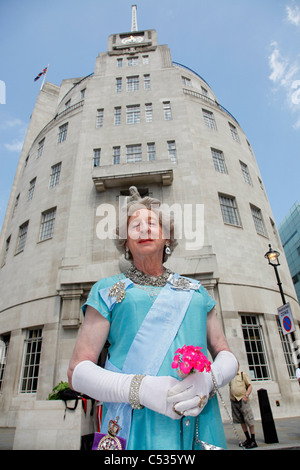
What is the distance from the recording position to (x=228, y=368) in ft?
6.09

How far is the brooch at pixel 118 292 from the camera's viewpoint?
6.29 ft

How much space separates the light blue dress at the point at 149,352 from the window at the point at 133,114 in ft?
60.4

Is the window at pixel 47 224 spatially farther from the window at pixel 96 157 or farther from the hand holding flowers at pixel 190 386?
the hand holding flowers at pixel 190 386

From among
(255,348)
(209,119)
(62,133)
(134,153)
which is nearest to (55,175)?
(62,133)

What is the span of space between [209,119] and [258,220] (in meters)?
8.68

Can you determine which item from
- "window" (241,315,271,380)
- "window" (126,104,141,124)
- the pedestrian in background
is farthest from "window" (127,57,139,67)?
the pedestrian in background

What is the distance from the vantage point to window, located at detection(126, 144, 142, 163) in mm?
16750

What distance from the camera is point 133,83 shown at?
2083 cm

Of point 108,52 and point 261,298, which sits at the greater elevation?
point 108,52

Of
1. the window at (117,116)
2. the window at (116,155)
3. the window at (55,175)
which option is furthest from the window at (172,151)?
the window at (55,175)

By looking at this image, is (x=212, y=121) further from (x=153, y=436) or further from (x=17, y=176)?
(x=153, y=436)

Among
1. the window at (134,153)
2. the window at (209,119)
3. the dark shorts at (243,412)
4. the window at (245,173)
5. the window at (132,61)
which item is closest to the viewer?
the dark shorts at (243,412)
